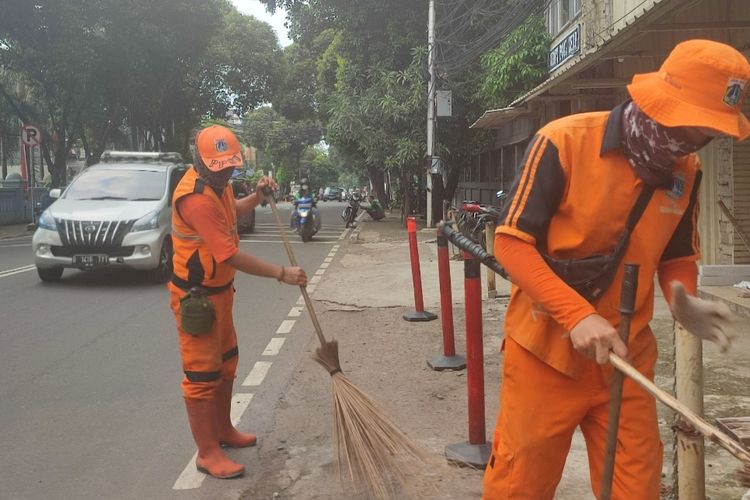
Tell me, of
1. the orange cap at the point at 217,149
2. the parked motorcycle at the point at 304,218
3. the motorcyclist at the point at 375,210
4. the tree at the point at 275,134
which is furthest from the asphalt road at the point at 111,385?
the tree at the point at 275,134

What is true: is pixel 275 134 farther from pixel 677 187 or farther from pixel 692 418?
pixel 692 418

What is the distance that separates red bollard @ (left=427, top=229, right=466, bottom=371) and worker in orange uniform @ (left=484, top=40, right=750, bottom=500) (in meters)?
3.39

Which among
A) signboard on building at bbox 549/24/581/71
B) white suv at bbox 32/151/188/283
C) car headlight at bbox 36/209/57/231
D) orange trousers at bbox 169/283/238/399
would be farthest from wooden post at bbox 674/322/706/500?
signboard on building at bbox 549/24/581/71

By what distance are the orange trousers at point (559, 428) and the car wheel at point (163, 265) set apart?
28.4 feet

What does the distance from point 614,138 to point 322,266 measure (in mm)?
11027

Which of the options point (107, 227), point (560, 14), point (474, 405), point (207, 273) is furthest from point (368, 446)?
point (560, 14)

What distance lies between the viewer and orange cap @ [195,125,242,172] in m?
3.62

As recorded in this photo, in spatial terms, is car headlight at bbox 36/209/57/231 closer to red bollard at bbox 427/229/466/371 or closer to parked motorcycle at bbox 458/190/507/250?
red bollard at bbox 427/229/466/371

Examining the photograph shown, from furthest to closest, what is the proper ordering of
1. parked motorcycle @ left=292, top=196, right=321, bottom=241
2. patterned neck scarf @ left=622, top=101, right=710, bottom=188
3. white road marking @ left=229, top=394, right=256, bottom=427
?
parked motorcycle @ left=292, top=196, right=321, bottom=241
white road marking @ left=229, top=394, right=256, bottom=427
patterned neck scarf @ left=622, top=101, right=710, bottom=188

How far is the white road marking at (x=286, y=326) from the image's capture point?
7.39m

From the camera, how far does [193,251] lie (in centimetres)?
367

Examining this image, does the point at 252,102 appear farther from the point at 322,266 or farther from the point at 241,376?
the point at 241,376

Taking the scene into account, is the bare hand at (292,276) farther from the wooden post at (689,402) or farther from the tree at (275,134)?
the tree at (275,134)

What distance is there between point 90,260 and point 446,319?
5954mm
